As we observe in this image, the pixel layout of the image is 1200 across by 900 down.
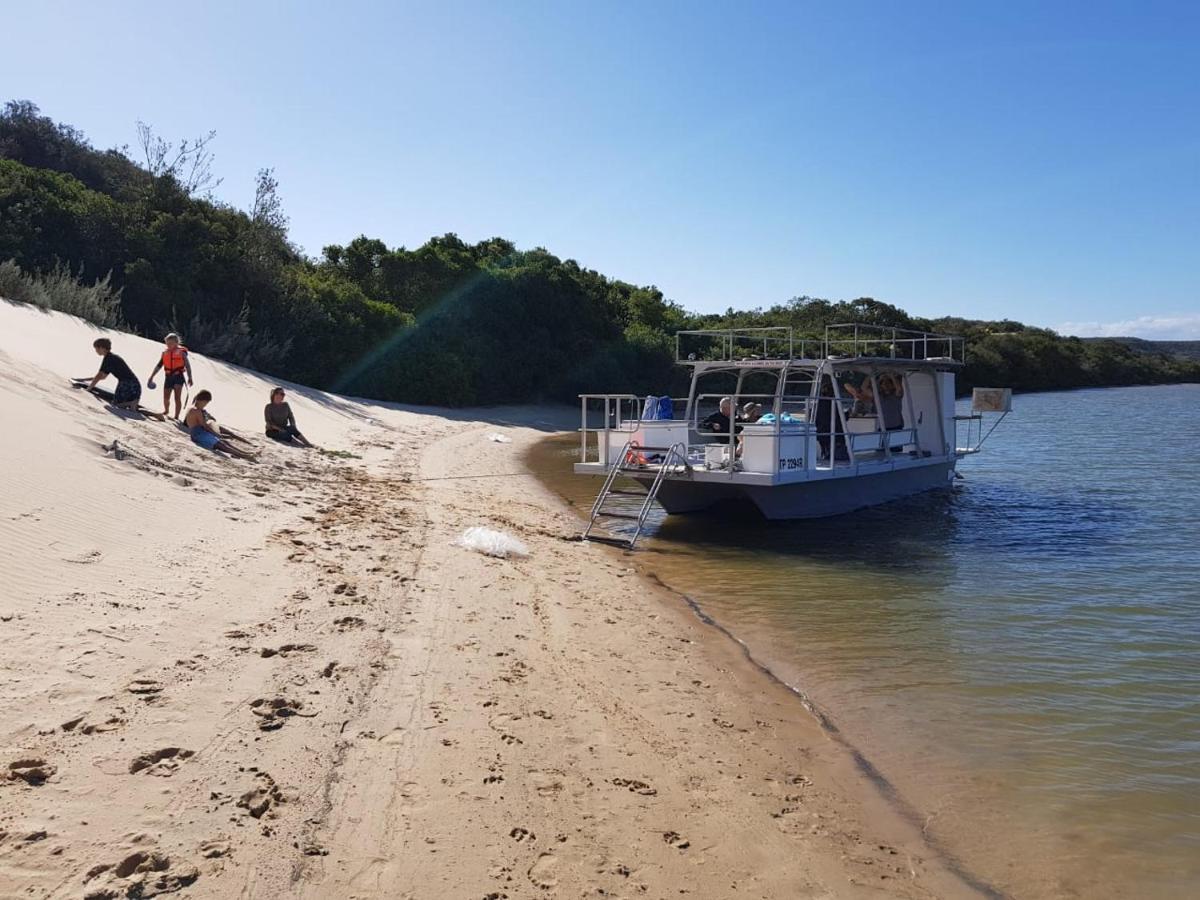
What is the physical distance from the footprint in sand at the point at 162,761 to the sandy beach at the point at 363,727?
26 millimetres

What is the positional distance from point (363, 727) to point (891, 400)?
13.8 metres

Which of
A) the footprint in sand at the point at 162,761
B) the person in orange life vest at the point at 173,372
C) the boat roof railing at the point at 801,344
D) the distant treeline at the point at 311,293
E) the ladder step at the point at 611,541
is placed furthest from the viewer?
the distant treeline at the point at 311,293

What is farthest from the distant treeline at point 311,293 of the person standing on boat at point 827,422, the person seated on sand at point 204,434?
the person standing on boat at point 827,422

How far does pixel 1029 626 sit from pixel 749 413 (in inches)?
263

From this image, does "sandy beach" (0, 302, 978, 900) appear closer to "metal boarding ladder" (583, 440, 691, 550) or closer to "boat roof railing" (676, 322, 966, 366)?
"metal boarding ladder" (583, 440, 691, 550)

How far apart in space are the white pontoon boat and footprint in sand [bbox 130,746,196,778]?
27.0 feet

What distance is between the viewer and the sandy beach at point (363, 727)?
3479 mm

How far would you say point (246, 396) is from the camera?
18.7 meters

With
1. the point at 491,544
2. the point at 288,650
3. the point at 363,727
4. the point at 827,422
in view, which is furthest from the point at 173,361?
the point at 363,727

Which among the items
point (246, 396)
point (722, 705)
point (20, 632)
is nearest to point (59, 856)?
point (20, 632)

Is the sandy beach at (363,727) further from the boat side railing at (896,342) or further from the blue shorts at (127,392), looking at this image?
the boat side railing at (896,342)

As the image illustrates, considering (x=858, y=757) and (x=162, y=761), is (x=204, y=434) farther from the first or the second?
(x=858, y=757)

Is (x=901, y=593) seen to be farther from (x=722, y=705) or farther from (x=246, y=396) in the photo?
(x=246, y=396)

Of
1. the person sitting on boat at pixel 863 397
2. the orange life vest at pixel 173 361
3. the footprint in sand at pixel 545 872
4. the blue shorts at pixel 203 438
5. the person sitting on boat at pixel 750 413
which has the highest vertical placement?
the orange life vest at pixel 173 361
